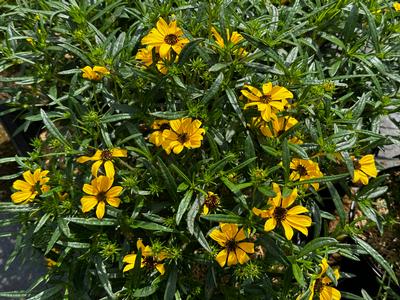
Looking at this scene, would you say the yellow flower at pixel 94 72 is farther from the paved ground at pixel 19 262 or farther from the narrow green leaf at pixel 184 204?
the paved ground at pixel 19 262

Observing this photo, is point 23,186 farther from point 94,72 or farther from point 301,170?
point 301,170

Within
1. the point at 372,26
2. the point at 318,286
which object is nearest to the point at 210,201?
the point at 318,286

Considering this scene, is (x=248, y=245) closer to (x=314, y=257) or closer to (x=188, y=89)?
(x=314, y=257)

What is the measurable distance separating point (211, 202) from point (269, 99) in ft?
1.15

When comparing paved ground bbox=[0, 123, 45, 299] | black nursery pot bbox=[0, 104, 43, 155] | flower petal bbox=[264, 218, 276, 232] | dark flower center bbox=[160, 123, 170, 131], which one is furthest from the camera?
black nursery pot bbox=[0, 104, 43, 155]

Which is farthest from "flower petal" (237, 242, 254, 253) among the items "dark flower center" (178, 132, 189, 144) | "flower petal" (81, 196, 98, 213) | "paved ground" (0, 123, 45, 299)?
"paved ground" (0, 123, 45, 299)

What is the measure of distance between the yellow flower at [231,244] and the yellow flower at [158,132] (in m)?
0.33

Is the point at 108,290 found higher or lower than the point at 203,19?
lower

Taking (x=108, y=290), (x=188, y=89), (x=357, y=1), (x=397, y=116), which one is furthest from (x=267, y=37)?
(x=397, y=116)

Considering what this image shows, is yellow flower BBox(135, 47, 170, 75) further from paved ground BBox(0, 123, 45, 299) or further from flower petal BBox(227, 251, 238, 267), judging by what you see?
paved ground BBox(0, 123, 45, 299)

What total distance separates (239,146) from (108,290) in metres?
0.62

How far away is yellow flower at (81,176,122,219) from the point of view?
1221 mm

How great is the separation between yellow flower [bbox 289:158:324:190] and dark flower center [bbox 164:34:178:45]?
20.2 inches

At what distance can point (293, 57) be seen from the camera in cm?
150
